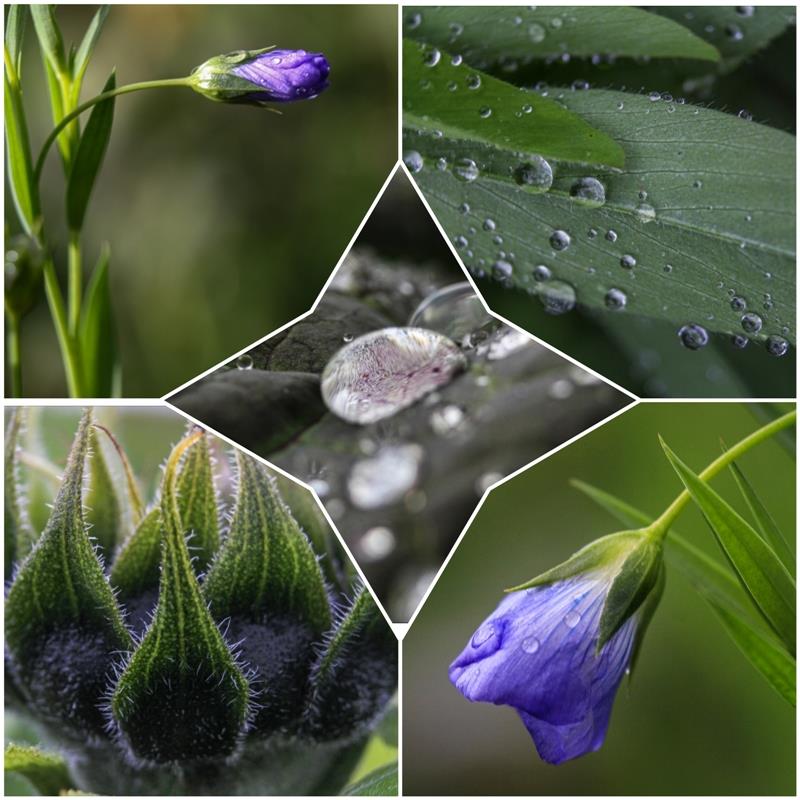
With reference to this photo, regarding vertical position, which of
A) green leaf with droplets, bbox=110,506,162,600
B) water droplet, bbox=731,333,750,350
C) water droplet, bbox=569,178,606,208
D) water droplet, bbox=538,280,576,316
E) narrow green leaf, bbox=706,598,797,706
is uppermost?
water droplet, bbox=569,178,606,208

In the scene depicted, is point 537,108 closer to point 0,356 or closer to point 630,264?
point 630,264

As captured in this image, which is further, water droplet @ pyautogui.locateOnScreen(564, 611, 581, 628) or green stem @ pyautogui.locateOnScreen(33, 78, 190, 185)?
green stem @ pyautogui.locateOnScreen(33, 78, 190, 185)

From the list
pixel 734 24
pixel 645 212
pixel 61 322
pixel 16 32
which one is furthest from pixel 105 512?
pixel 734 24

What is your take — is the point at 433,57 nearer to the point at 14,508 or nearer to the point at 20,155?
the point at 20,155

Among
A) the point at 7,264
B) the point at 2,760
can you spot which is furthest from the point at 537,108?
the point at 2,760

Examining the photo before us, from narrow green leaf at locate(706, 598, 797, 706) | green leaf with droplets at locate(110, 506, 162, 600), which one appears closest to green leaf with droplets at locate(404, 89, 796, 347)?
narrow green leaf at locate(706, 598, 797, 706)

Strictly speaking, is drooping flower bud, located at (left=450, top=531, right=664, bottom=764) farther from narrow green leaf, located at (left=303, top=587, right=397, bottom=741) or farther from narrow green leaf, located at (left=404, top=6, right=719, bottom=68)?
narrow green leaf, located at (left=404, top=6, right=719, bottom=68)
